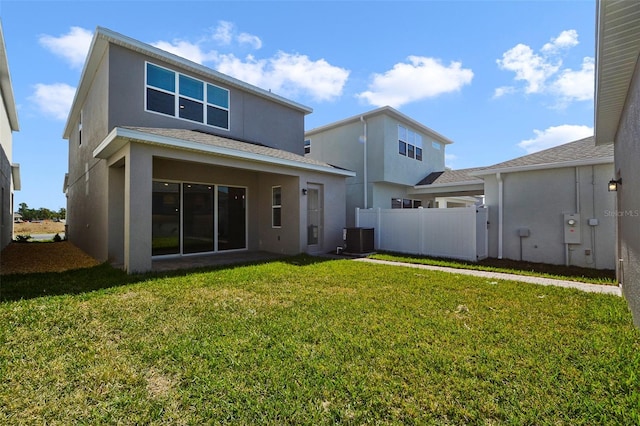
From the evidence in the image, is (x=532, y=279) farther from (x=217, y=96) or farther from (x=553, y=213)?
(x=217, y=96)

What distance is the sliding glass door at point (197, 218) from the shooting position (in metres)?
9.81

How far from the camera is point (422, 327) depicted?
396 centimetres

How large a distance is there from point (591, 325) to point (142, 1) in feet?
38.7

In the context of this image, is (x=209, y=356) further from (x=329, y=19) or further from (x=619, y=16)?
(x=329, y=19)

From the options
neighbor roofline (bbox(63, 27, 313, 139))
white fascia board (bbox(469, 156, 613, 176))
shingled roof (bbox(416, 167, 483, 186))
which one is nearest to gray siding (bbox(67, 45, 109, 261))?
neighbor roofline (bbox(63, 27, 313, 139))

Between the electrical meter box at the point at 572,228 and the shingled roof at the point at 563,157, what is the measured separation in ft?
5.15

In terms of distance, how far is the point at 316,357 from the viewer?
10.3 feet

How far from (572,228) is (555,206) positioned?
0.79 m

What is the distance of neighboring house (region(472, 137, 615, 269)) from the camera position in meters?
8.30

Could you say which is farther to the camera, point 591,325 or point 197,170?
point 197,170

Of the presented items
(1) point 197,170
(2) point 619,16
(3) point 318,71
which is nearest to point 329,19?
(3) point 318,71

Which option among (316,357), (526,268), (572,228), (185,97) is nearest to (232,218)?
(185,97)

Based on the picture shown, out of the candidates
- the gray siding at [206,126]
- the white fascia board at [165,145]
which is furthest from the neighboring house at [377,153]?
the white fascia board at [165,145]

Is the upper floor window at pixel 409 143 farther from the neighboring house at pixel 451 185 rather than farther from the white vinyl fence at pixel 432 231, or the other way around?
the white vinyl fence at pixel 432 231
